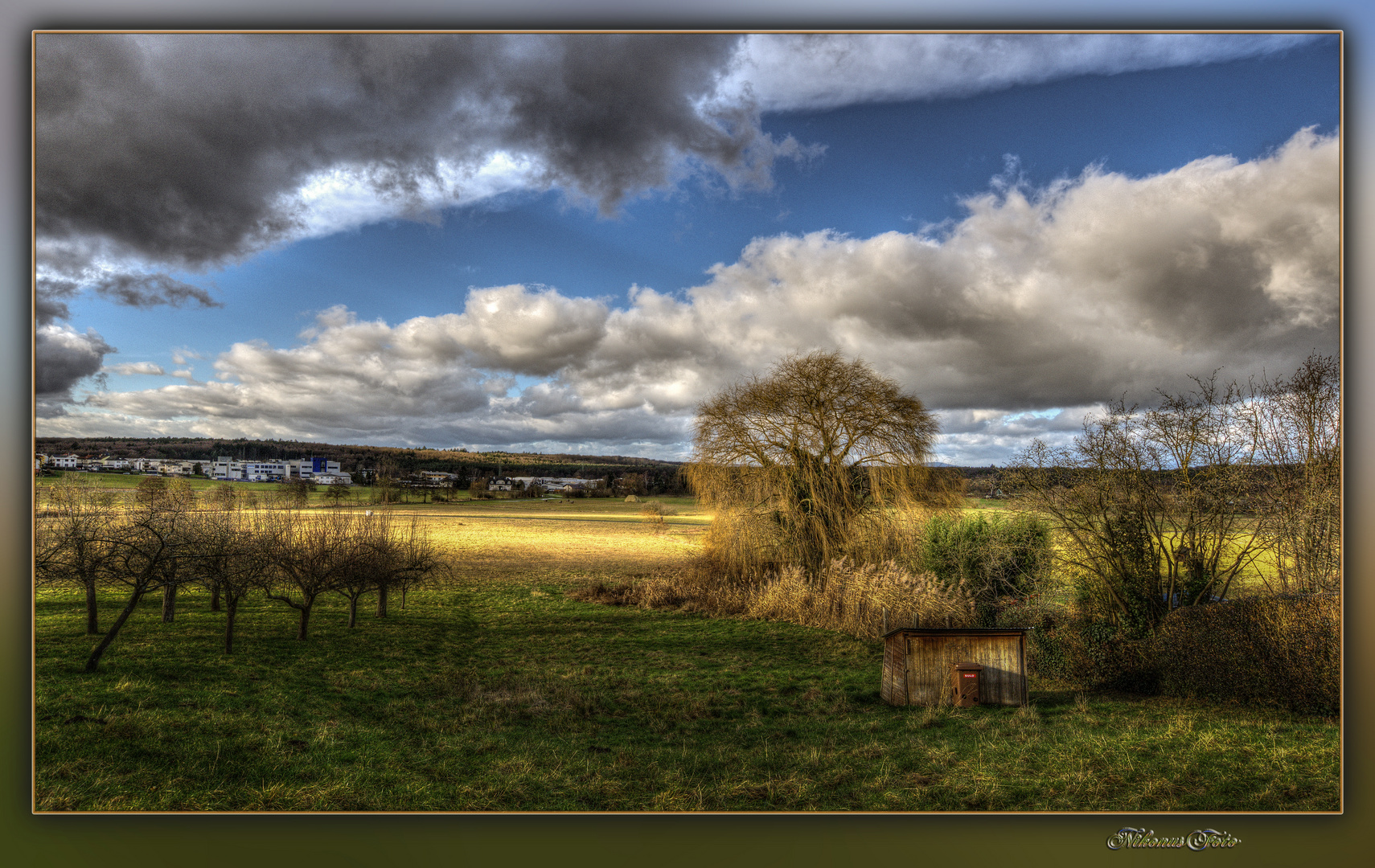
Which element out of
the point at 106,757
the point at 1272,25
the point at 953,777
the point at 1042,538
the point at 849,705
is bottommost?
the point at 849,705

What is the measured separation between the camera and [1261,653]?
7.26 m

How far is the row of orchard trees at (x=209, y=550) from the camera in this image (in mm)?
7328

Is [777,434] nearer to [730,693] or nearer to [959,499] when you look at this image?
[959,499]

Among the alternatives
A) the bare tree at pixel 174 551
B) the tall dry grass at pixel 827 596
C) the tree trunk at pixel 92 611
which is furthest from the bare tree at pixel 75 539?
the tall dry grass at pixel 827 596

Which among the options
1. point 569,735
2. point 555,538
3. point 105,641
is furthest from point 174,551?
point 555,538

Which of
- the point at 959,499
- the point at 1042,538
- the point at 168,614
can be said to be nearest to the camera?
the point at 168,614

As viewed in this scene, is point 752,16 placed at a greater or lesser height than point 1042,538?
greater

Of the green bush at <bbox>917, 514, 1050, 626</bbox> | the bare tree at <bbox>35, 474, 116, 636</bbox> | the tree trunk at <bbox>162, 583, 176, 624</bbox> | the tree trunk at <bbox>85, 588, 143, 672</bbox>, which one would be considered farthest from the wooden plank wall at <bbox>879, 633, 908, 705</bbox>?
the tree trunk at <bbox>162, 583, 176, 624</bbox>

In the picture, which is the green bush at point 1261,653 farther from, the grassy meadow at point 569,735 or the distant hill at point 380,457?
the distant hill at point 380,457

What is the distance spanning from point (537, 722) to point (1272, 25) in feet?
39.2

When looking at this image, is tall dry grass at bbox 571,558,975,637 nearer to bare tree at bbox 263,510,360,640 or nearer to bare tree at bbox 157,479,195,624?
bare tree at bbox 263,510,360,640

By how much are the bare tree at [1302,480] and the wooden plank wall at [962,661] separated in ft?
13.0

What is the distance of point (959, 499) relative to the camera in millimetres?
15125

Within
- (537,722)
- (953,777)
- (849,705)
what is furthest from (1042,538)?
(537,722)
